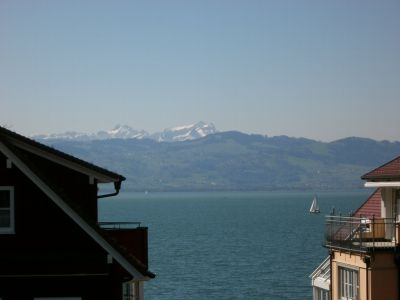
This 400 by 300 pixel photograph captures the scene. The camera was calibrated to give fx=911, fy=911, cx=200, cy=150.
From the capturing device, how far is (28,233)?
19.5 meters

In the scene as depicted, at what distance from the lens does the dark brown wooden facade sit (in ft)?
62.6

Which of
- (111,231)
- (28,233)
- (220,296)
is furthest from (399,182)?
(220,296)

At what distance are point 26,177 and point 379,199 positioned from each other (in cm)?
1783

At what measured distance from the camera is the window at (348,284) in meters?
29.5

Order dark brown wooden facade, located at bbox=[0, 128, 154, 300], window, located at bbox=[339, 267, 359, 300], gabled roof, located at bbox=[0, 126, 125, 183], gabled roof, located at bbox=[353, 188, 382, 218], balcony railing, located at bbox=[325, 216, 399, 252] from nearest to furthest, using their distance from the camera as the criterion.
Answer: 1. dark brown wooden facade, located at bbox=[0, 128, 154, 300]
2. gabled roof, located at bbox=[0, 126, 125, 183]
3. balcony railing, located at bbox=[325, 216, 399, 252]
4. window, located at bbox=[339, 267, 359, 300]
5. gabled roof, located at bbox=[353, 188, 382, 218]

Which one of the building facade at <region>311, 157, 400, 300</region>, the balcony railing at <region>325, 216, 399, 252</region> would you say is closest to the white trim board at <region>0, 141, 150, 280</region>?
the building facade at <region>311, 157, 400, 300</region>

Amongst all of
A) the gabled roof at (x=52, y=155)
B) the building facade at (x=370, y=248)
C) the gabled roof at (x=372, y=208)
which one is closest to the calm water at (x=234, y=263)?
the gabled roof at (x=372, y=208)

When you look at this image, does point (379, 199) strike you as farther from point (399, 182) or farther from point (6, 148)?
point (6, 148)

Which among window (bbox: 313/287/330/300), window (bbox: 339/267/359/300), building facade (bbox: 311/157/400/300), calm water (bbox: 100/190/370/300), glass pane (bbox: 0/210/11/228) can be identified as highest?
glass pane (bbox: 0/210/11/228)

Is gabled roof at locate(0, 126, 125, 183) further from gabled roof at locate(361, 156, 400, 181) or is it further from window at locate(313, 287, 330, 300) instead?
window at locate(313, 287, 330, 300)

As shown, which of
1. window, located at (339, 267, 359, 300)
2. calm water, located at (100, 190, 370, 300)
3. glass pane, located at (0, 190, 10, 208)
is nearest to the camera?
glass pane, located at (0, 190, 10, 208)

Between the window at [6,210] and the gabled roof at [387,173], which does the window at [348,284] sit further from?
the window at [6,210]

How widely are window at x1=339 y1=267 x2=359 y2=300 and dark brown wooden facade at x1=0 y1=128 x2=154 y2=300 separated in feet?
38.4

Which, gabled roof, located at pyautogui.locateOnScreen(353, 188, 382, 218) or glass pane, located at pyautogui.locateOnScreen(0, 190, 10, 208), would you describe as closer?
glass pane, located at pyautogui.locateOnScreen(0, 190, 10, 208)
